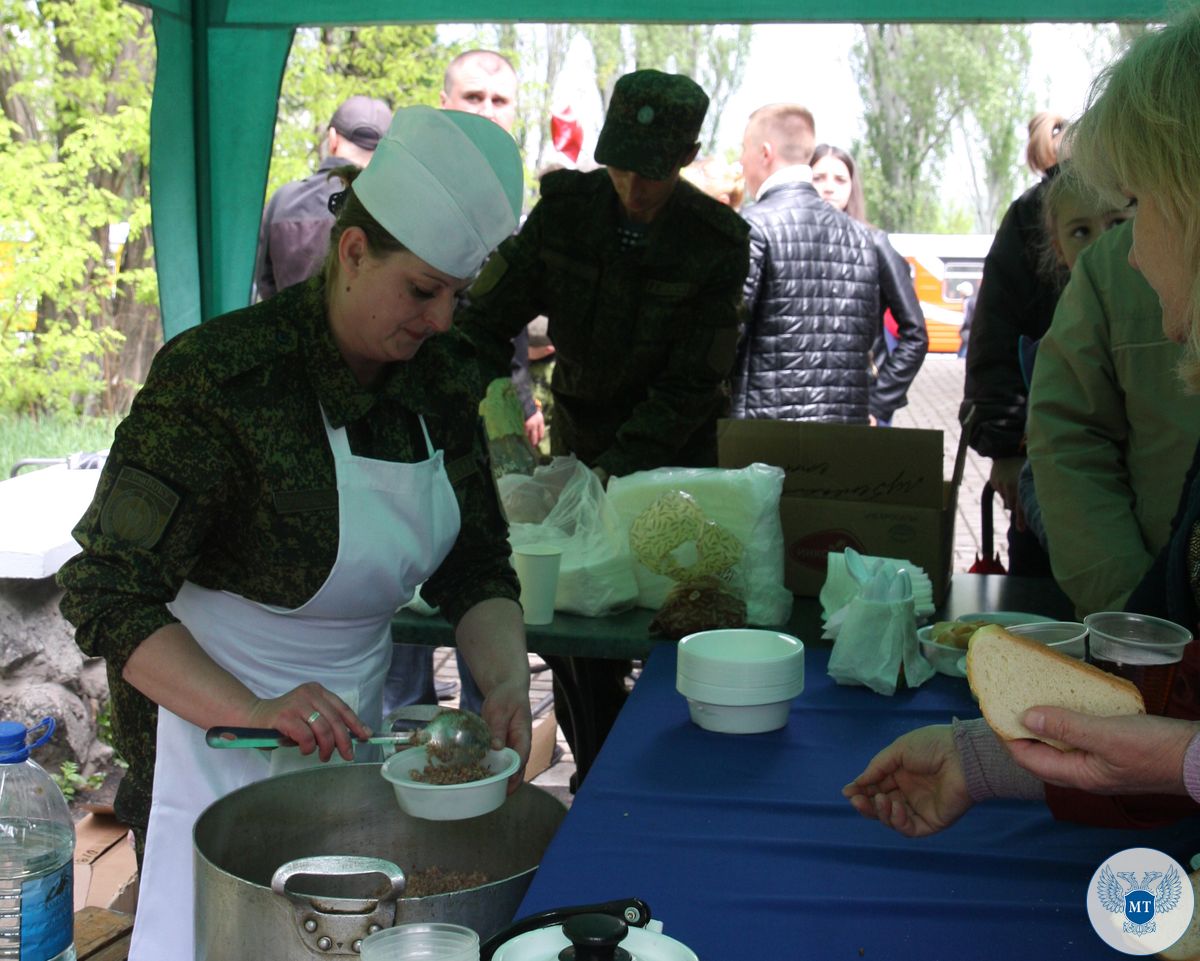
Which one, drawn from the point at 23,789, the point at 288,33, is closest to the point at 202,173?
the point at 288,33

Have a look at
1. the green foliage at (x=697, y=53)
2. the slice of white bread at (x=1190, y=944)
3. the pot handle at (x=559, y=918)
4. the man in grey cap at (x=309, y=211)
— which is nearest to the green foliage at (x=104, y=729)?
the man in grey cap at (x=309, y=211)

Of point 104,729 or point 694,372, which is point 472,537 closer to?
point 694,372

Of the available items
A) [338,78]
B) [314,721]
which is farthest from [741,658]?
[338,78]

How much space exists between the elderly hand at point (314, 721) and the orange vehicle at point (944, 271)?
12306mm

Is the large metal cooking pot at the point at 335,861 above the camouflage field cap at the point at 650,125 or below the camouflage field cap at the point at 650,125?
below

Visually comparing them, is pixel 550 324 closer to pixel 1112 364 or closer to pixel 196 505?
pixel 1112 364

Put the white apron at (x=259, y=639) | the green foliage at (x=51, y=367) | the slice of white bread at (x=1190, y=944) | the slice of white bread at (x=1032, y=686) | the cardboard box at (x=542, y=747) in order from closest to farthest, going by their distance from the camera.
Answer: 1. the slice of white bread at (x=1190, y=944)
2. the slice of white bread at (x=1032, y=686)
3. the white apron at (x=259, y=639)
4. the cardboard box at (x=542, y=747)
5. the green foliage at (x=51, y=367)

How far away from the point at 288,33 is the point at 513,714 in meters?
2.83

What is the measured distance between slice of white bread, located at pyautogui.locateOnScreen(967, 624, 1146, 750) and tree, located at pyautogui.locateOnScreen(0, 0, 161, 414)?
168 inches

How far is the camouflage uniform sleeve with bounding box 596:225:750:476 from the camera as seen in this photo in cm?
354

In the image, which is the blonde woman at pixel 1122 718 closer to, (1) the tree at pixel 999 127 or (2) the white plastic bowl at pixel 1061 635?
(2) the white plastic bowl at pixel 1061 635

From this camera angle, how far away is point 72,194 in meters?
5.02

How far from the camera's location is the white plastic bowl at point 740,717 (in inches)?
78.7

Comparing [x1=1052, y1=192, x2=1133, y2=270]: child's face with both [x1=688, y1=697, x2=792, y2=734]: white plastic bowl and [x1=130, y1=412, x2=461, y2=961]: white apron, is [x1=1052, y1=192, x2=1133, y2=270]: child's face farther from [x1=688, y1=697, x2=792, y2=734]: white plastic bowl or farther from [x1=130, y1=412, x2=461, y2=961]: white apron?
[x1=130, y1=412, x2=461, y2=961]: white apron
